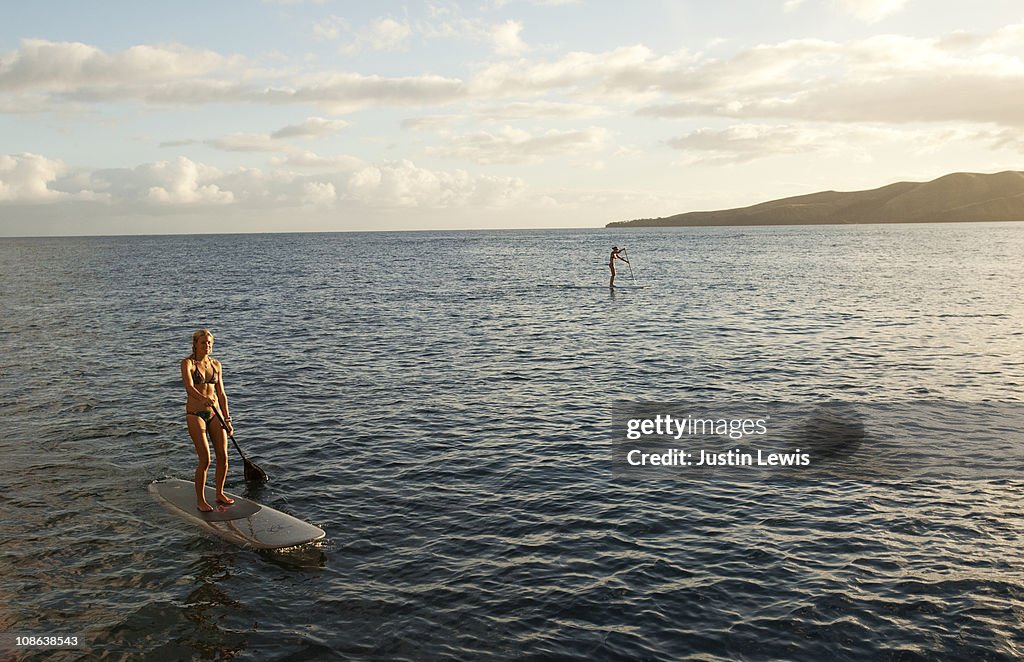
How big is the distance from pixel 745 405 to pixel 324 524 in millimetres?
14299

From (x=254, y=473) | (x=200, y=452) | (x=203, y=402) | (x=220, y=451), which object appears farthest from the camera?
(x=254, y=473)

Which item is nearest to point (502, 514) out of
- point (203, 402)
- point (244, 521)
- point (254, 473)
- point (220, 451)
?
point (244, 521)

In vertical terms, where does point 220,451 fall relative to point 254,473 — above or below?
above

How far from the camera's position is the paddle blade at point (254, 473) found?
15.9 meters

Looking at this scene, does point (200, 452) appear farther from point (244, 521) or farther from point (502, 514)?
point (502, 514)

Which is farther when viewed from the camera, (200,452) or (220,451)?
(220,451)

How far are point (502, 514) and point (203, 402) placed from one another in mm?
6166

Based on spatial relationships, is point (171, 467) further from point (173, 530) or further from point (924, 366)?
point (924, 366)

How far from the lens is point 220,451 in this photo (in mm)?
13867

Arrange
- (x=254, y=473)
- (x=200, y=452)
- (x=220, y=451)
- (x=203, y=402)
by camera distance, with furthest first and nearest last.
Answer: (x=254, y=473)
(x=220, y=451)
(x=200, y=452)
(x=203, y=402)

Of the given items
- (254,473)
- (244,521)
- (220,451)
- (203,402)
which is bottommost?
(244,521)

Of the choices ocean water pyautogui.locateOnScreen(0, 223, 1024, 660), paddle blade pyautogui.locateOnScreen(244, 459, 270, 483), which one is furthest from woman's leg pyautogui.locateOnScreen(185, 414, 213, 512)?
paddle blade pyautogui.locateOnScreen(244, 459, 270, 483)

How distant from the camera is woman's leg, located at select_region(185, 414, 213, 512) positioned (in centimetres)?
1327

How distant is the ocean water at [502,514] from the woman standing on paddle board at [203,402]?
1.31 meters
